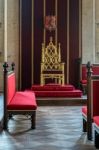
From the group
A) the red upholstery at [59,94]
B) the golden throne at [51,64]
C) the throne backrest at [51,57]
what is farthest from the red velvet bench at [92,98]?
the throne backrest at [51,57]

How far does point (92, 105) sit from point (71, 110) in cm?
287

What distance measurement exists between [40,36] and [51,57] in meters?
0.91

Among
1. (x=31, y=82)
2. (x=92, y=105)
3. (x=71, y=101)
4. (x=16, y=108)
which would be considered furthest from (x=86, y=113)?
(x=31, y=82)

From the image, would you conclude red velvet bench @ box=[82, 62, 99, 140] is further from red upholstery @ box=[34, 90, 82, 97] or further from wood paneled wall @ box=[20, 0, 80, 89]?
wood paneled wall @ box=[20, 0, 80, 89]

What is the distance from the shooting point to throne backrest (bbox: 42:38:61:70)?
34.8ft

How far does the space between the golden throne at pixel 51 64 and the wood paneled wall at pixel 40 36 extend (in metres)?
0.39

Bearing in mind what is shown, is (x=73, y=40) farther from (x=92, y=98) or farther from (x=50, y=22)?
(x=92, y=98)

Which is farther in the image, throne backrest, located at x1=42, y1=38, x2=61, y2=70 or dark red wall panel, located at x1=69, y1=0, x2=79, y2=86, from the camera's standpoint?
dark red wall panel, located at x1=69, y1=0, x2=79, y2=86

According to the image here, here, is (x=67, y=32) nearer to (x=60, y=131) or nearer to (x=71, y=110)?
(x=71, y=110)

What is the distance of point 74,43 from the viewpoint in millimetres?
11242

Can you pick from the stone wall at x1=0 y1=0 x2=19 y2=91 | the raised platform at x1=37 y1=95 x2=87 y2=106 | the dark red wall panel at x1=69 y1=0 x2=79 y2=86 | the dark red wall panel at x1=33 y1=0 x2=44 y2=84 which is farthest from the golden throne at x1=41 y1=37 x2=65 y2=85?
the raised platform at x1=37 y1=95 x2=87 y2=106

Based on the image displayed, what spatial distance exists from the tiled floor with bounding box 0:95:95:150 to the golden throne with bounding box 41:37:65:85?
10.4 ft

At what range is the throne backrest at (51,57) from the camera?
10.6 m

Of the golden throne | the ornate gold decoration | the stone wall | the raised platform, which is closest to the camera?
the raised platform
